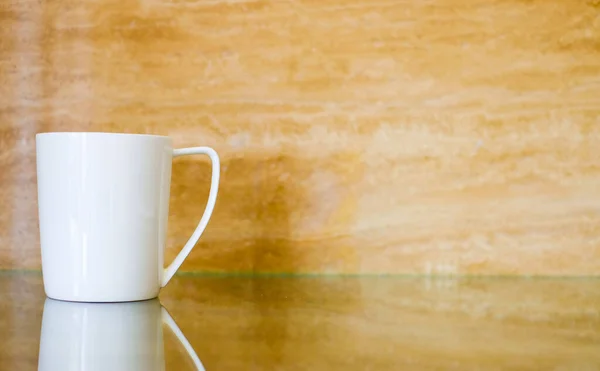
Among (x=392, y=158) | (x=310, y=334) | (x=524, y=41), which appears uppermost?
(x=524, y=41)

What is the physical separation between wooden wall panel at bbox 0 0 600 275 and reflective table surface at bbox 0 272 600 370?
0.05m

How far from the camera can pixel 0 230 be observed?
878 millimetres

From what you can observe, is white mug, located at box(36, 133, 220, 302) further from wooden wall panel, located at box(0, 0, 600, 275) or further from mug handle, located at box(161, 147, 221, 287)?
wooden wall panel, located at box(0, 0, 600, 275)

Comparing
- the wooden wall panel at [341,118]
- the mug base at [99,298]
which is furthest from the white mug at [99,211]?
the wooden wall panel at [341,118]

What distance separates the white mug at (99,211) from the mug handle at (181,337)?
0.17ft

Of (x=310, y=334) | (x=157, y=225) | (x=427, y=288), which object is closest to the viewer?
(x=310, y=334)

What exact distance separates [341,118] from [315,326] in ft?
1.05

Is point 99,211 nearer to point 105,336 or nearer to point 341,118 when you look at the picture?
point 105,336

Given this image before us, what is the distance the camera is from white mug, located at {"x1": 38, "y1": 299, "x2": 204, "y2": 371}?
46 cm

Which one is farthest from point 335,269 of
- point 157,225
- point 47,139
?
point 47,139

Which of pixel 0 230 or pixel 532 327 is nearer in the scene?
pixel 532 327

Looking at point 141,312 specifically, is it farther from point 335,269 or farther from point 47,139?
point 335,269

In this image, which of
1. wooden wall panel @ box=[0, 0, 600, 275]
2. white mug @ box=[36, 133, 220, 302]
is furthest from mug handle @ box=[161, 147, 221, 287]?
wooden wall panel @ box=[0, 0, 600, 275]

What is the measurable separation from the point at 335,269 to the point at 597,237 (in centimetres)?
30
